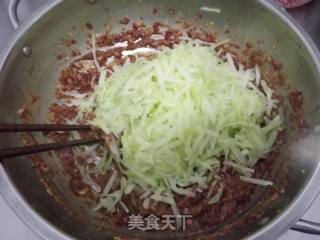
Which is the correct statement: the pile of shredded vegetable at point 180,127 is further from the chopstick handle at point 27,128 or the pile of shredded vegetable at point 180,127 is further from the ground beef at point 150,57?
the chopstick handle at point 27,128

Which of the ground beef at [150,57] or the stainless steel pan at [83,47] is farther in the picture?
the ground beef at [150,57]

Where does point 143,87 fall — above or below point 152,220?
above

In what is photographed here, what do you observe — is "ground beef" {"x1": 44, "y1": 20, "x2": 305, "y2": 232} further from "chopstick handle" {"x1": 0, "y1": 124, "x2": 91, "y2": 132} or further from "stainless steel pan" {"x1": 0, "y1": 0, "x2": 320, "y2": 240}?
"chopstick handle" {"x1": 0, "y1": 124, "x2": 91, "y2": 132}

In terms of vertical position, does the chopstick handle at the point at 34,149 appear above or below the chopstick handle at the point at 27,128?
below

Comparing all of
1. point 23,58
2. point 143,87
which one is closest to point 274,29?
point 143,87

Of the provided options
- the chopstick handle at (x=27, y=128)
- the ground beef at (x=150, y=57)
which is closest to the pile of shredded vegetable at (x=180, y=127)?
the ground beef at (x=150, y=57)

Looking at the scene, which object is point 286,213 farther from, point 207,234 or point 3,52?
point 3,52

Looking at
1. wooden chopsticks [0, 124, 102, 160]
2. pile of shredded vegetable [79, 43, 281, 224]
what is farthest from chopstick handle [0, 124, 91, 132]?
pile of shredded vegetable [79, 43, 281, 224]

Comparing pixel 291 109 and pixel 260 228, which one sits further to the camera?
pixel 291 109
